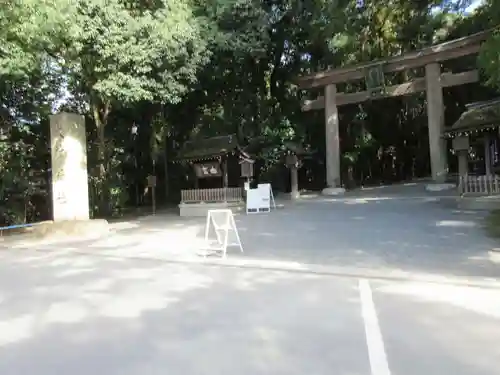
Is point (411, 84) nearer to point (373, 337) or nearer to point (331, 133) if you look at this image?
point (331, 133)

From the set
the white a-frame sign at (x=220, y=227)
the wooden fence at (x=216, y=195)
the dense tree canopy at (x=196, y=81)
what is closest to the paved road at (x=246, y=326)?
the white a-frame sign at (x=220, y=227)

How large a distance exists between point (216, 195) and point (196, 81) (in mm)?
5320

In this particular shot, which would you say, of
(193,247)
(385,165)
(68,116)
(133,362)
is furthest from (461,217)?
(385,165)

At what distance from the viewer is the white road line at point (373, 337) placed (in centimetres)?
336

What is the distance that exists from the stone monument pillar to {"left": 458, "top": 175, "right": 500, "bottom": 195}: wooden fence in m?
12.6

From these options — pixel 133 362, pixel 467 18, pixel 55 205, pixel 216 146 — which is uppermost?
pixel 467 18

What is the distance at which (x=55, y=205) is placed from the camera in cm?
1475

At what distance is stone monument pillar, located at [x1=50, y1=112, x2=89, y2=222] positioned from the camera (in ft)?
48.3

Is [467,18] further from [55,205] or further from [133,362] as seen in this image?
[133,362]

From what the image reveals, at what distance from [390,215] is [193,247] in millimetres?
6892

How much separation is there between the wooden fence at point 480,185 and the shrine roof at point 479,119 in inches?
74.3

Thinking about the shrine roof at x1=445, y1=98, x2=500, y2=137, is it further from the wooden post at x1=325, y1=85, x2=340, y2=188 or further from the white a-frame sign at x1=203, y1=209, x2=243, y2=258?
the white a-frame sign at x1=203, y1=209, x2=243, y2=258

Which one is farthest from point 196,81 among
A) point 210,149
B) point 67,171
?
point 67,171

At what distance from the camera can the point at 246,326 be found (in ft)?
14.5
